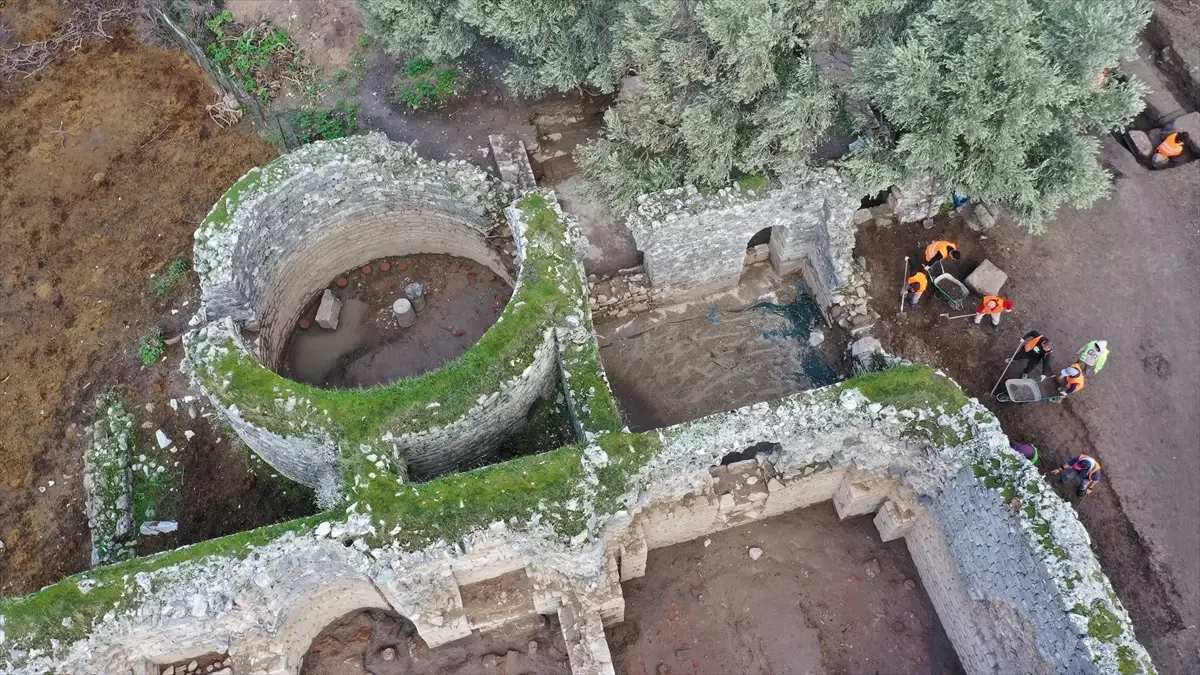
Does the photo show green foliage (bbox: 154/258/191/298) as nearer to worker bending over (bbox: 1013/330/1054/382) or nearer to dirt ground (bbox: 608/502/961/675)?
dirt ground (bbox: 608/502/961/675)

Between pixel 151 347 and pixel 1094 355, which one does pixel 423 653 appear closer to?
pixel 151 347

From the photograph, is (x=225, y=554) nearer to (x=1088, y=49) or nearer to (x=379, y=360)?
(x=379, y=360)

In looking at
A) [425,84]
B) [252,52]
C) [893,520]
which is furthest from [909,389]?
[252,52]

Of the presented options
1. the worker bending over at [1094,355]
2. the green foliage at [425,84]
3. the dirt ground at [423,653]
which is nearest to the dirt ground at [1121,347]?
the worker bending over at [1094,355]

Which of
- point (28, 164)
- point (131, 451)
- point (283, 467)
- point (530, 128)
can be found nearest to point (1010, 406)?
point (530, 128)

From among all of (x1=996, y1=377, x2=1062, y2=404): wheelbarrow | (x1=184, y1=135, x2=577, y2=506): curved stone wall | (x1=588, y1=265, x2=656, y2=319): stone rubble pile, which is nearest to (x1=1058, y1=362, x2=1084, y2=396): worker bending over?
(x1=996, y1=377, x2=1062, y2=404): wheelbarrow
